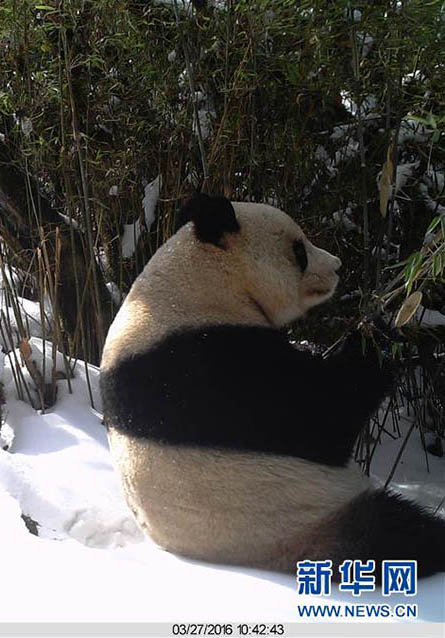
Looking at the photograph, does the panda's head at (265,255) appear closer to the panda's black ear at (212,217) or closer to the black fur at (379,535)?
the panda's black ear at (212,217)

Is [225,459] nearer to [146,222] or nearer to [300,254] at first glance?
[300,254]

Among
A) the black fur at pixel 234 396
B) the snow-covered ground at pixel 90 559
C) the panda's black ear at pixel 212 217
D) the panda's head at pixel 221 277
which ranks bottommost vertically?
the snow-covered ground at pixel 90 559

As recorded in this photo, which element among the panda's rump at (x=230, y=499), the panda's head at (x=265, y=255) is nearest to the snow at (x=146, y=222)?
the panda's head at (x=265, y=255)

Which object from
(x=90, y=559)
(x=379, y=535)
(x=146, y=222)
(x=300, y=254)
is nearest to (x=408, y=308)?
(x=300, y=254)

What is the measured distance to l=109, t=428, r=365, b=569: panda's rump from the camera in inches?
75.5

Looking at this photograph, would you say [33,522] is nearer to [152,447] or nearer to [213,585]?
[152,447]

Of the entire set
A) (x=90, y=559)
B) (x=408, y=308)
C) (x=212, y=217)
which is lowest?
(x=90, y=559)

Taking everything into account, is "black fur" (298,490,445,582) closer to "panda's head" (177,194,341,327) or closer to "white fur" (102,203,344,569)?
"white fur" (102,203,344,569)

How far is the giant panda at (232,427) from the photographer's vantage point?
1.92 metres

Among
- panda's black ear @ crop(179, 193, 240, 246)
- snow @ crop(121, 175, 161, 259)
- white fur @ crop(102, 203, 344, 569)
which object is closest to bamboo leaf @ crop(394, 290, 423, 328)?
white fur @ crop(102, 203, 344, 569)

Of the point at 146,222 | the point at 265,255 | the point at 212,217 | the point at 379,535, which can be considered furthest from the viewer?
the point at 146,222

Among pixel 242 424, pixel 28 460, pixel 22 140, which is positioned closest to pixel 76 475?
pixel 28 460

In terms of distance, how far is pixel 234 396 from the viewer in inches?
76.4

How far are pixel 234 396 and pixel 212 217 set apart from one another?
0.52 m
